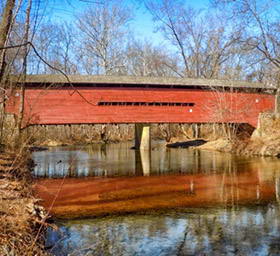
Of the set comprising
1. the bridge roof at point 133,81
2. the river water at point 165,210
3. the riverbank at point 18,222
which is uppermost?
the bridge roof at point 133,81

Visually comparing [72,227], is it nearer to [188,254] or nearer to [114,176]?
[188,254]

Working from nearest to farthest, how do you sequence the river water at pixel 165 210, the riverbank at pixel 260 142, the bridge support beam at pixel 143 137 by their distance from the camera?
the river water at pixel 165 210 < the riverbank at pixel 260 142 < the bridge support beam at pixel 143 137

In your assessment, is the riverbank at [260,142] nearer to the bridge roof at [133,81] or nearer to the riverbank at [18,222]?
the bridge roof at [133,81]

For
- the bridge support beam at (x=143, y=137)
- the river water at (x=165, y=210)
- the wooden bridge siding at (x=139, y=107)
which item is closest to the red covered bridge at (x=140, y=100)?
the wooden bridge siding at (x=139, y=107)

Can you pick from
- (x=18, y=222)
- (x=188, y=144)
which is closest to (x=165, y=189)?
(x=18, y=222)

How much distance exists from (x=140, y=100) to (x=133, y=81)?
97cm

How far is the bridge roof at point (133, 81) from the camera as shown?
18028 mm

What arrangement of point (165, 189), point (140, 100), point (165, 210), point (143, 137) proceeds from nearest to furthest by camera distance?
point (165, 210), point (165, 189), point (140, 100), point (143, 137)

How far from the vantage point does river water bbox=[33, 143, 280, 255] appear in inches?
210

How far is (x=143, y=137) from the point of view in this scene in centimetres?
2238

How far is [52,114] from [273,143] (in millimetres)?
10114

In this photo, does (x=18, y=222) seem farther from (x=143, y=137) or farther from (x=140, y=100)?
(x=143, y=137)

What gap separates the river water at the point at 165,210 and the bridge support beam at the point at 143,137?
8443 mm

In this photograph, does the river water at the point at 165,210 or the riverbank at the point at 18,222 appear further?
the river water at the point at 165,210
